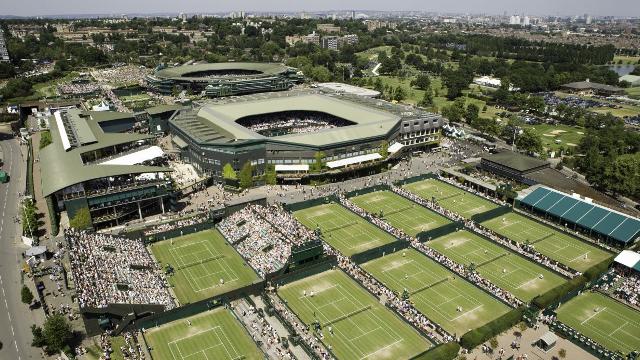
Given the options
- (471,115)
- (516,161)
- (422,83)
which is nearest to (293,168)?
(516,161)

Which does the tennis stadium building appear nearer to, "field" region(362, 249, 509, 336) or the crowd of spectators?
the crowd of spectators

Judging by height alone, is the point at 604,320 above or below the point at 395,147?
below

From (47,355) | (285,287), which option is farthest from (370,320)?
(47,355)

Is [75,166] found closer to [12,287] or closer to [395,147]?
[12,287]

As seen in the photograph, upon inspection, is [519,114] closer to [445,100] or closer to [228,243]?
[445,100]

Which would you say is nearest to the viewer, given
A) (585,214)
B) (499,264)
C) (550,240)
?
(499,264)

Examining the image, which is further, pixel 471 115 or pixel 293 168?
pixel 471 115

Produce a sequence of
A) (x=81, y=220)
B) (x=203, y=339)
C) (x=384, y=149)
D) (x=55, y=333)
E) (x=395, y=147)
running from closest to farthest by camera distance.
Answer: (x=55, y=333) → (x=203, y=339) → (x=81, y=220) → (x=384, y=149) → (x=395, y=147)

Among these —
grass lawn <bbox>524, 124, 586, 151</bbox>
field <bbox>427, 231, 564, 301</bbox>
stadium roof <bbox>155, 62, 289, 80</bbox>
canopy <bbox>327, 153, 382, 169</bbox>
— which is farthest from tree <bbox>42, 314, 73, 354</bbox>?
stadium roof <bbox>155, 62, 289, 80</bbox>

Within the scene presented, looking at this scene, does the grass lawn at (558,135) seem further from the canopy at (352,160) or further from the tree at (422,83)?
the tree at (422,83)
